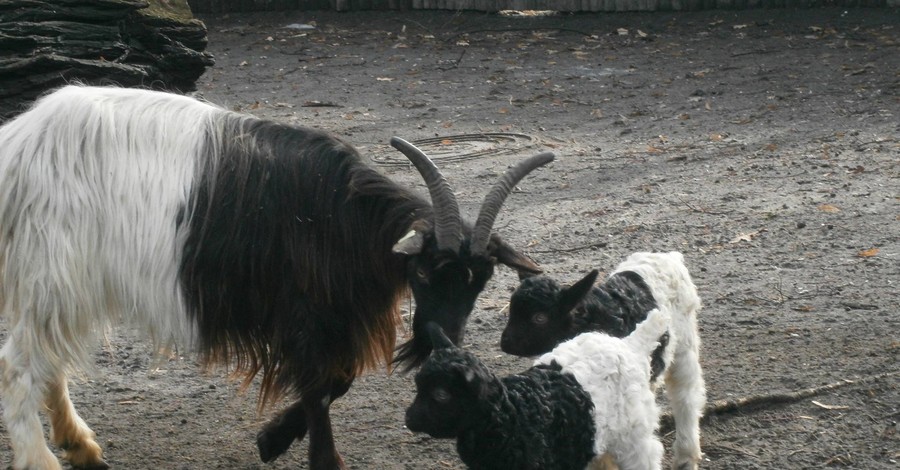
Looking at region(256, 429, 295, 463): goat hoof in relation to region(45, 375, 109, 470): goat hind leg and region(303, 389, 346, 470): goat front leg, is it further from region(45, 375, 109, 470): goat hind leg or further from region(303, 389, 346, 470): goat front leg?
region(45, 375, 109, 470): goat hind leg

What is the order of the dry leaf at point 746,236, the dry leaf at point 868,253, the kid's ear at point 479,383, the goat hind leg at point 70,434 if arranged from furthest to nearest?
the dry leaf at point 746,236 < the dry leaf at point 868,253 < the goat hind leg at point 70,434 < the kid's ear at point 479,383

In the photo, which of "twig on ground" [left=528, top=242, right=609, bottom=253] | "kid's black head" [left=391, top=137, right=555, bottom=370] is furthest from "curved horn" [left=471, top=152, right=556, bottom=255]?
"twig on ground" [left=528, top=242, right=609, bottom=253]

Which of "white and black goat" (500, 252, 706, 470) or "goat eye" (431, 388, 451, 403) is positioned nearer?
"goat eye" (431, 388, 451, 403)

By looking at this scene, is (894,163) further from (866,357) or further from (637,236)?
(866,357)

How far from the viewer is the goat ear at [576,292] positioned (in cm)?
431

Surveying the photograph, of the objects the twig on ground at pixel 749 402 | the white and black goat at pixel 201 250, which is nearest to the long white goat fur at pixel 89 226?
the white and black goat at pixel 201 250

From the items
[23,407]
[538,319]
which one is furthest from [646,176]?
[23,407]

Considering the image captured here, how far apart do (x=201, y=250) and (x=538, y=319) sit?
55.6 inches

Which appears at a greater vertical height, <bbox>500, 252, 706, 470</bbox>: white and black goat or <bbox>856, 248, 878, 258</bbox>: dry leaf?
<bbox>500, 252, 706, 470</bbox>: white and black goat

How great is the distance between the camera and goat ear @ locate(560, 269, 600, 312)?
14.2 feet

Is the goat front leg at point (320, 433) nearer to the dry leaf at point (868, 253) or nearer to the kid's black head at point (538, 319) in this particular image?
the kid's black head at point (538, 319)

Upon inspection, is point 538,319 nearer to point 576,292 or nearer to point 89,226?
point 576,292

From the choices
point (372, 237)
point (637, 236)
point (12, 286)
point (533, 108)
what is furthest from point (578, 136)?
point (12, 286)

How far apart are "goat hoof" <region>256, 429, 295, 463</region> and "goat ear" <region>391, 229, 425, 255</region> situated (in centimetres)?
110
